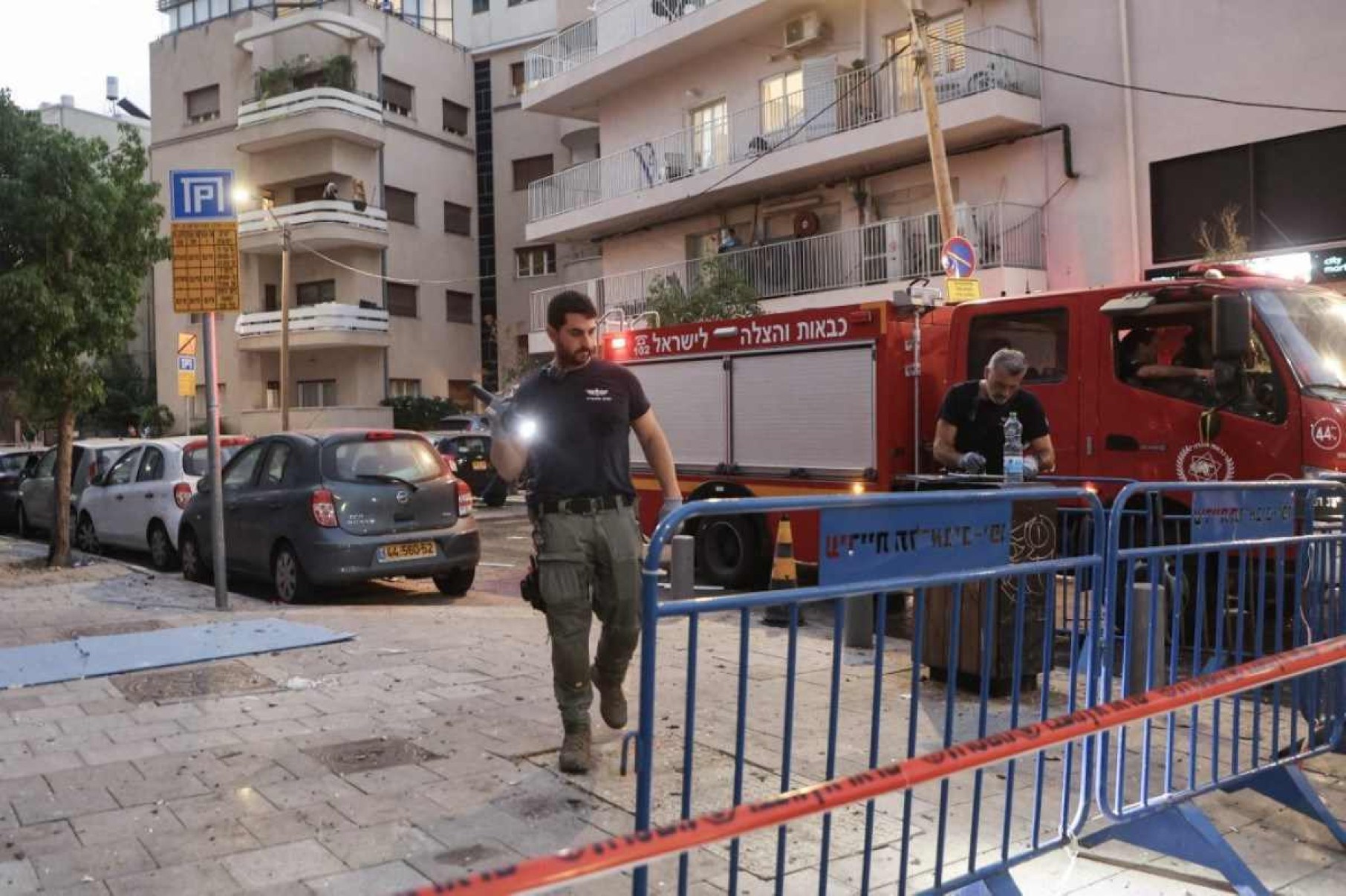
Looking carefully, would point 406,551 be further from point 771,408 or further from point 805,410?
point 805,410

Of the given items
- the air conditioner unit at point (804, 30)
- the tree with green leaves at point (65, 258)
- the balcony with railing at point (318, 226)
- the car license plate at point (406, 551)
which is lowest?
the car license plate at point (406, 551)

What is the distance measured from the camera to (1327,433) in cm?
722

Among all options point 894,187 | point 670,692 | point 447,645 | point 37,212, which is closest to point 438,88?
point 894,187

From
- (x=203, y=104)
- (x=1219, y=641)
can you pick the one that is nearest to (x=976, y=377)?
(x=1219, y=641)

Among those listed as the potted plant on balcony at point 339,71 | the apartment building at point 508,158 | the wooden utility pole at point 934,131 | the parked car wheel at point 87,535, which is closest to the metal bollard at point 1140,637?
the wooden utility pole at point 934,131

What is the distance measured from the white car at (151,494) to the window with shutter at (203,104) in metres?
27.8

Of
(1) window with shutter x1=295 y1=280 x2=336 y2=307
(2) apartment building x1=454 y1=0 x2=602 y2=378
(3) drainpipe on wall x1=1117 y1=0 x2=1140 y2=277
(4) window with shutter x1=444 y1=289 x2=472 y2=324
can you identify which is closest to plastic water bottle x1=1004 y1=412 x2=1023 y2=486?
(3) drainpipe on wall x1=1117 y1=0 x2=1140 y2=277

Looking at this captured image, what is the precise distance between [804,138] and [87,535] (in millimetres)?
13662

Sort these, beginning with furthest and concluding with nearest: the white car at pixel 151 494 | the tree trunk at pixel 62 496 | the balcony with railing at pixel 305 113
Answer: the balcony with railing at pixel 305 113 → the white car at pixel 151 494 → the tree trunk at pixel 62 496

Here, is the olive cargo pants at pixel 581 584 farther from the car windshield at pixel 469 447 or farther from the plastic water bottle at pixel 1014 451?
the car windshield at pixel 469 447

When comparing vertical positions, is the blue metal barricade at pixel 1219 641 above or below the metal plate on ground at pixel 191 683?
above

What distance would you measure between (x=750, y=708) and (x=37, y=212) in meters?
9.59

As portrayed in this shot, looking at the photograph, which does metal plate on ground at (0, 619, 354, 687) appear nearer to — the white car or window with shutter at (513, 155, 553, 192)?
the white car

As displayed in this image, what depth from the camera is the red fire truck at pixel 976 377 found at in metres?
7.47
